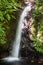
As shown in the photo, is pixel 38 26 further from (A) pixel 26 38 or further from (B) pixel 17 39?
(B) pixel 17 39

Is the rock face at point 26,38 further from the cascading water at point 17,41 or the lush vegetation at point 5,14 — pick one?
the lush vegetation at point 5,14

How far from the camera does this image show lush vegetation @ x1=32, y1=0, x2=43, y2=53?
37.6 ft

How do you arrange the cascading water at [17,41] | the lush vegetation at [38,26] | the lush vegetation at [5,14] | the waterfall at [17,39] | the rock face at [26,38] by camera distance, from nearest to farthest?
the lush vegetation at [5,14], the lush vegetation at [38,26], the rock face at [26,38], the cascading water at [17,41], the waterfall at [17,39]

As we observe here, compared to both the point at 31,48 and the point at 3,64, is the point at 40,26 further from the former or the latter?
the point at 3,64

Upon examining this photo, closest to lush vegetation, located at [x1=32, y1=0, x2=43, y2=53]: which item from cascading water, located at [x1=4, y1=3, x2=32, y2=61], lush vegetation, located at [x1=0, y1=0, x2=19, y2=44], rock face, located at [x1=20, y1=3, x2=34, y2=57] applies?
rock face, located at [x1=20, y1=3, x2=34, y2=57]

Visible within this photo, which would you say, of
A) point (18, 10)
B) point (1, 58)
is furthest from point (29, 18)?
point (1, 58)

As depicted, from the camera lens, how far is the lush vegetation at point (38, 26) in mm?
11453

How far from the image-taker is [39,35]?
11789mm

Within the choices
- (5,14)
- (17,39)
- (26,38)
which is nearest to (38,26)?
(26,38)

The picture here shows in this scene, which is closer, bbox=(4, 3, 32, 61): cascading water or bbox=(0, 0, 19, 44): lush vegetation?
bbox=(0, 0, 19, 44): lush vegetation

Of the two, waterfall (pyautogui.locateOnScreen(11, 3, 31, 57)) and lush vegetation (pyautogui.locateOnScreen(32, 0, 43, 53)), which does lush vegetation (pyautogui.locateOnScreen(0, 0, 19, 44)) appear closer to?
waterfall (pyautogui.locateOnScreen(11, 3, 31, 57))

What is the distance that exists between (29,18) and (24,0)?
1.49m

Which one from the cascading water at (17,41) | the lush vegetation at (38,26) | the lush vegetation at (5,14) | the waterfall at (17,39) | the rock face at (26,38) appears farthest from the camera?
the waterfall at (17,39)

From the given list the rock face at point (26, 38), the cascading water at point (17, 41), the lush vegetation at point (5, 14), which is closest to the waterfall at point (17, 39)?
the cascading water at point (17, 41)
